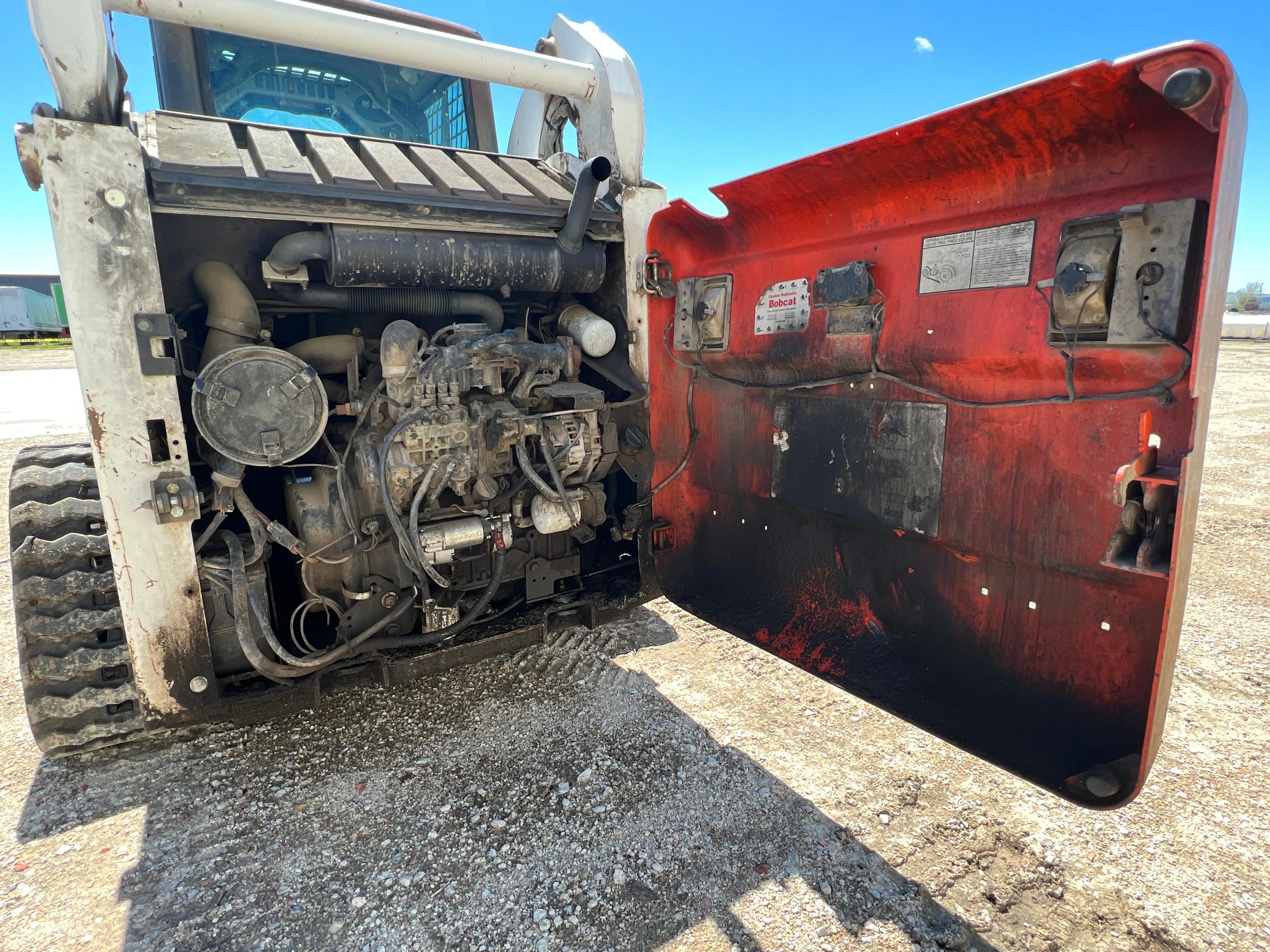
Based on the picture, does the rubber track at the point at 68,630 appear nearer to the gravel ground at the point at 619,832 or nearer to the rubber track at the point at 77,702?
the rubber track at the point at 77,702

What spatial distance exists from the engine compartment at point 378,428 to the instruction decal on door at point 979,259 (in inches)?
51.4

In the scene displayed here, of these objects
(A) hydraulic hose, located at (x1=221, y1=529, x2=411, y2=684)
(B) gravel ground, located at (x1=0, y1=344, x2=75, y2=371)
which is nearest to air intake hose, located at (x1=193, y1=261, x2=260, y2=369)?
(A) hydraulic hose, located at (x1=221, y1=529, x2=411, y2=684)

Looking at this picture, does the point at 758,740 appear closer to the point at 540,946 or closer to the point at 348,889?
the point at 540,946

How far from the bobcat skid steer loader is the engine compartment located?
0.6 inches

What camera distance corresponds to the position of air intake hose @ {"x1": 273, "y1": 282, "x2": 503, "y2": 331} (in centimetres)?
254

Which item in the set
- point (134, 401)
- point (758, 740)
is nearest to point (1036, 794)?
point (758, 740)

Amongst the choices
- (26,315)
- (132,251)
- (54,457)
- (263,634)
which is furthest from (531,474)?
(26,315)

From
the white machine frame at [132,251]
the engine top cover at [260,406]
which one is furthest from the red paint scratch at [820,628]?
the white machine frame at [132,251]

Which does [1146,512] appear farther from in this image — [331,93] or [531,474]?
[331,93]

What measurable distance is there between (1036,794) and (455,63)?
326cm

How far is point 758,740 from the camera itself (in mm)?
2535

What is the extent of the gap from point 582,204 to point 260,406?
135 cm

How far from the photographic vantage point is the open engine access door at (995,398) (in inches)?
55.4

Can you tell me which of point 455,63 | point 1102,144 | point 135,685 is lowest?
point 135,685
